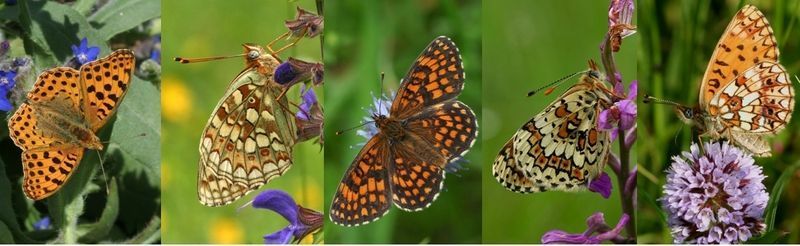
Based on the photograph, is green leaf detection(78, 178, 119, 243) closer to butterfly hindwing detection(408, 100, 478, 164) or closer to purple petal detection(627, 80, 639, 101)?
butterfly hindwing detection(408, 100, 478, 164)

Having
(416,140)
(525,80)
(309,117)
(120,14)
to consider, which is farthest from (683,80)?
(120,14)

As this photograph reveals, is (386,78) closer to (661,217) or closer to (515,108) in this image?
(515,108)

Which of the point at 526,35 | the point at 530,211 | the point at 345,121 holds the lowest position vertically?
the point at 530,211

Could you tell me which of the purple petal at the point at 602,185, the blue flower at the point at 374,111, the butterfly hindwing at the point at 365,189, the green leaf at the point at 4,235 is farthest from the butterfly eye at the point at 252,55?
the purple petal at the point at 602,185

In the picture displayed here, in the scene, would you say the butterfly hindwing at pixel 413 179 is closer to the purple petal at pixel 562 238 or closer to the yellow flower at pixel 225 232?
the purple petal at pixel 562 238

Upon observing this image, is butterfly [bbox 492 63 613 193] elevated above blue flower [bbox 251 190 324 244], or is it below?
above

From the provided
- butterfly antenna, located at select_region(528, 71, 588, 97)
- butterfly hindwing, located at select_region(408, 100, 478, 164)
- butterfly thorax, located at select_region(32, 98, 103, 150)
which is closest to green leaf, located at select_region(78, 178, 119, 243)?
butterfly thorax, located at select_region(32, 98, 103, 150)

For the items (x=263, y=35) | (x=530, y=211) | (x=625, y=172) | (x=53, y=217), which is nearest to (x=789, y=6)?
(x=625, y=172)
